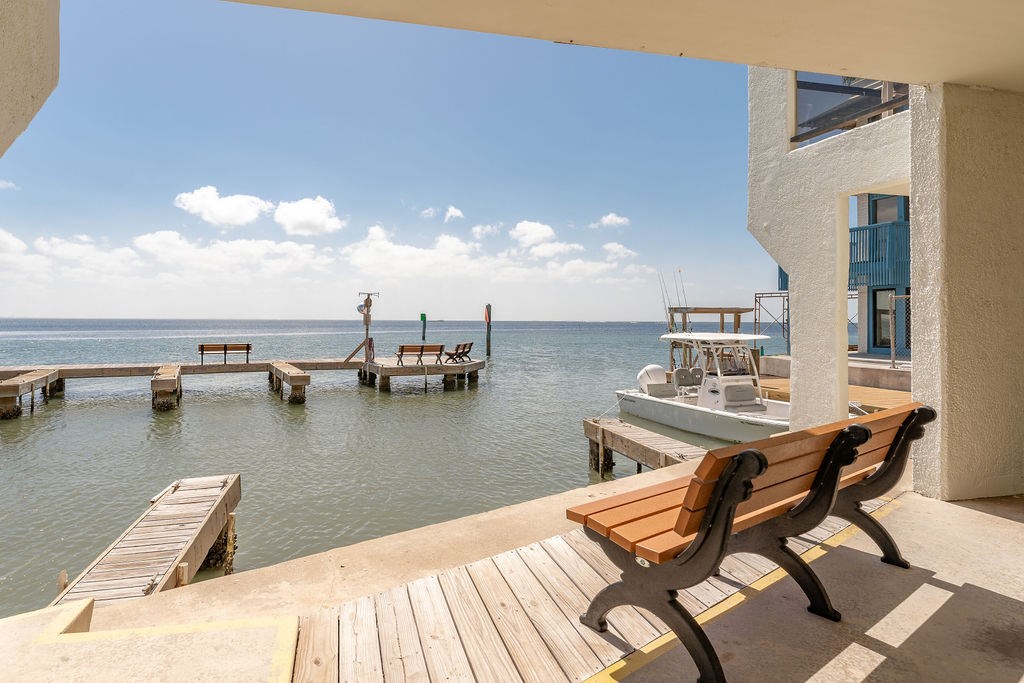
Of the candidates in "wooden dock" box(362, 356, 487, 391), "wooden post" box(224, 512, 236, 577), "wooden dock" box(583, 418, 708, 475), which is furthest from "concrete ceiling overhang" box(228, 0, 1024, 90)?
"wooden dock" box(362, 356, 487, 391)

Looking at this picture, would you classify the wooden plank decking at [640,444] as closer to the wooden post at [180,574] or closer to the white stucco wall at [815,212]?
the white stucco wall at [815,212]

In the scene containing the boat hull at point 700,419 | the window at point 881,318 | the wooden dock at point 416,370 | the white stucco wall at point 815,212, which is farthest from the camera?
the wooden dock at point 416,370

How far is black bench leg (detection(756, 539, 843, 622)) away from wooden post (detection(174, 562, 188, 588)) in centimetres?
469

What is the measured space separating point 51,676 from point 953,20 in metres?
5.35

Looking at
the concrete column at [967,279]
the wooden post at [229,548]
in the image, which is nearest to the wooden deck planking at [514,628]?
the concrete column at [967,279]

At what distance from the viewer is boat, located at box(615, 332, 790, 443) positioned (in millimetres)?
11109

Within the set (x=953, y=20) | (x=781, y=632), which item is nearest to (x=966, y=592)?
(x=781, y=632)

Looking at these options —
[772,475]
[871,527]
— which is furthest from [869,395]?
[772,475]

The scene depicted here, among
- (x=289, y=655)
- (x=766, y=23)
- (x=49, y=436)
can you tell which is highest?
(x=766, y=23)

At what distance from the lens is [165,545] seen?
15.7 feet

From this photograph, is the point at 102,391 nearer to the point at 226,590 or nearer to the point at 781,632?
the point at 226,590

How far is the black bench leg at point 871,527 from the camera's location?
9.88ft

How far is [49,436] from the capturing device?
506 inches

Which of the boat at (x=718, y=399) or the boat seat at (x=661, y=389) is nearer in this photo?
the boat at (x=718, y=399)
